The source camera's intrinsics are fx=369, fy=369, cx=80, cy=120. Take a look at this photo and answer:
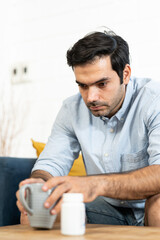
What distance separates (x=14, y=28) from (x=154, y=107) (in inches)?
75.4

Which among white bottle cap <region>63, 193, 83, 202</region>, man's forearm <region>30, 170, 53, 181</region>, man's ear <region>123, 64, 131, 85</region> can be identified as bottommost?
white bottle cap <region>63, 193, 83, 202</region>

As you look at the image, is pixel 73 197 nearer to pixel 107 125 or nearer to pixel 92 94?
pixel 92 94

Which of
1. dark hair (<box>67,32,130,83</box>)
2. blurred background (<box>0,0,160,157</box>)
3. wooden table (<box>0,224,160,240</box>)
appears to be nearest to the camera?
wooden table (<box>0,224,160,240</box>)

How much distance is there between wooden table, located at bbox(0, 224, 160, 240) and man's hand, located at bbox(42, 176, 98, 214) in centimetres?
8

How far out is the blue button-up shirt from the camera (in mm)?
1608

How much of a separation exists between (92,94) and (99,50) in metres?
0.20

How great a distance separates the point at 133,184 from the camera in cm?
128

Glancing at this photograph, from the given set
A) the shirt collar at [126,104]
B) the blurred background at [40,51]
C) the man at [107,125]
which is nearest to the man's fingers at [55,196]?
the man at [107,125]

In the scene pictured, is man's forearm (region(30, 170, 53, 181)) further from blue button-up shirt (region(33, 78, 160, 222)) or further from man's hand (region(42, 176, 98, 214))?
man's hand (region(42, 176, 98, 214))

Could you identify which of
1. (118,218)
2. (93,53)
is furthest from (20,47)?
(118,218)

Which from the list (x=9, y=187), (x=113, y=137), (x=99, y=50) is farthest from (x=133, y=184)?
(x=9, y=187)

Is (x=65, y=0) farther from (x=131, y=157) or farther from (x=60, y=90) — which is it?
(x=131, y=157)

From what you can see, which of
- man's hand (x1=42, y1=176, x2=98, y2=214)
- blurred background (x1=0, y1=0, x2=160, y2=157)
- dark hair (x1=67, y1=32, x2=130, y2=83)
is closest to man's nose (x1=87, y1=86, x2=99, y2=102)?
dark hair (x1=67, y1=32, x2=130, y2=83)

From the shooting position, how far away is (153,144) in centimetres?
146
